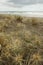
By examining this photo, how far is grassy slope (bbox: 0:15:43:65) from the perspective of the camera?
3219 mm

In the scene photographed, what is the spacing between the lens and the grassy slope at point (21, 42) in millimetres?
3219

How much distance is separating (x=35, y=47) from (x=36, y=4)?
2403 millimetres

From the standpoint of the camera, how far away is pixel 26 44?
3.47m

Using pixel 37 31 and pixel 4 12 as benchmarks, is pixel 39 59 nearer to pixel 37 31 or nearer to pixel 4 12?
pixel 37 31

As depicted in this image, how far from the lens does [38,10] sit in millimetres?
5262

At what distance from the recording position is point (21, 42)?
3.51m

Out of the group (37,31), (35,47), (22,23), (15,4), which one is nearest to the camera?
(35,47)

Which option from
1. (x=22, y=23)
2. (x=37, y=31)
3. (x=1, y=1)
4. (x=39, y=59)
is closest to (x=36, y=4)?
(x=1, y=1)

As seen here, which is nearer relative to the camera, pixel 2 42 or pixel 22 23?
pixel 2 42

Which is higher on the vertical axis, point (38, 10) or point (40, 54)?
point (38, 10)

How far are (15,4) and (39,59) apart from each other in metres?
2.67

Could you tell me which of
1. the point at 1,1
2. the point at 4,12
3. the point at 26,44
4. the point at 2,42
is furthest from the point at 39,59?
the point at 1,1

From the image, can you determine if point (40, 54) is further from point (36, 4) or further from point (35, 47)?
point (36, 4)

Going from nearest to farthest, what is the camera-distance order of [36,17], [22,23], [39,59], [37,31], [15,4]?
[39,59]
[37,31]
[22,23]
[36,17]
[15,4]
